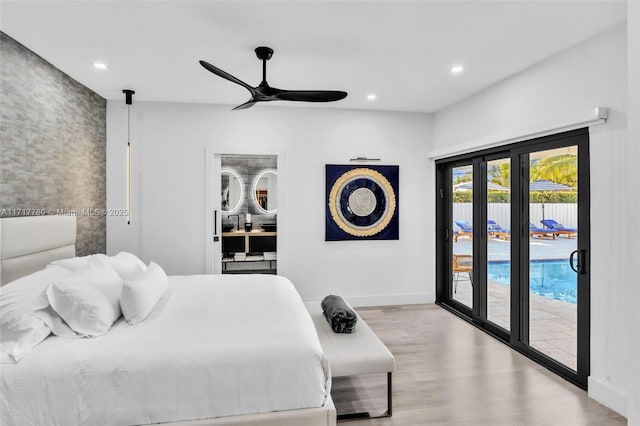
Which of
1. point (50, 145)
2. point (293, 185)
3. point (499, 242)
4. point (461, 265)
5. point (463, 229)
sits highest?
point (50, 145)

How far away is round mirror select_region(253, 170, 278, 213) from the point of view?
6.34m

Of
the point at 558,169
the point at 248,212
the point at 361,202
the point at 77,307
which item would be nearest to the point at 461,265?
the point at 361,202

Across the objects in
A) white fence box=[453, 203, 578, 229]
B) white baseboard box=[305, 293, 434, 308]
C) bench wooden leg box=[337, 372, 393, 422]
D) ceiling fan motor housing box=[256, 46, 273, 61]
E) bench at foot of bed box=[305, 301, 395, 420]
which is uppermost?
ceiling fan motor housing box=[256, 46, 273, 61]

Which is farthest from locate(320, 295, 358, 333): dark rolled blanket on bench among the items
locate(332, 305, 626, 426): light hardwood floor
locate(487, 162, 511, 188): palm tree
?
locate(487, 162, 511, 188): palm tree

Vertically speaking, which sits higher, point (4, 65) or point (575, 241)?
point (4, 65)

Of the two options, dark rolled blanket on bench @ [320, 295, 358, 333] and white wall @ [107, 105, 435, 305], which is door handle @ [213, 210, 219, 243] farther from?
dark rolled blanket on bench @ [320, 295, 358, 333]

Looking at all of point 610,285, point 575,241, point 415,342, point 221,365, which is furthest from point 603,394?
point 221,365

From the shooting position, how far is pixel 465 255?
465 centimetres

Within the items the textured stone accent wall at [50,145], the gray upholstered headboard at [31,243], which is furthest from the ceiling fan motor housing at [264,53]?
the gray upholstered headboard at [31,243]

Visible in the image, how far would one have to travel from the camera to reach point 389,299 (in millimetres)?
5043

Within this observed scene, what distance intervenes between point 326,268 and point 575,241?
9.09 ft

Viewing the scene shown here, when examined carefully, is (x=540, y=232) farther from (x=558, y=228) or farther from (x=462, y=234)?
(x=462, y=234)

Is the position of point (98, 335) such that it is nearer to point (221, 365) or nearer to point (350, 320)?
point (221, 365)

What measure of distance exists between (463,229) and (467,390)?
7.44 ft
